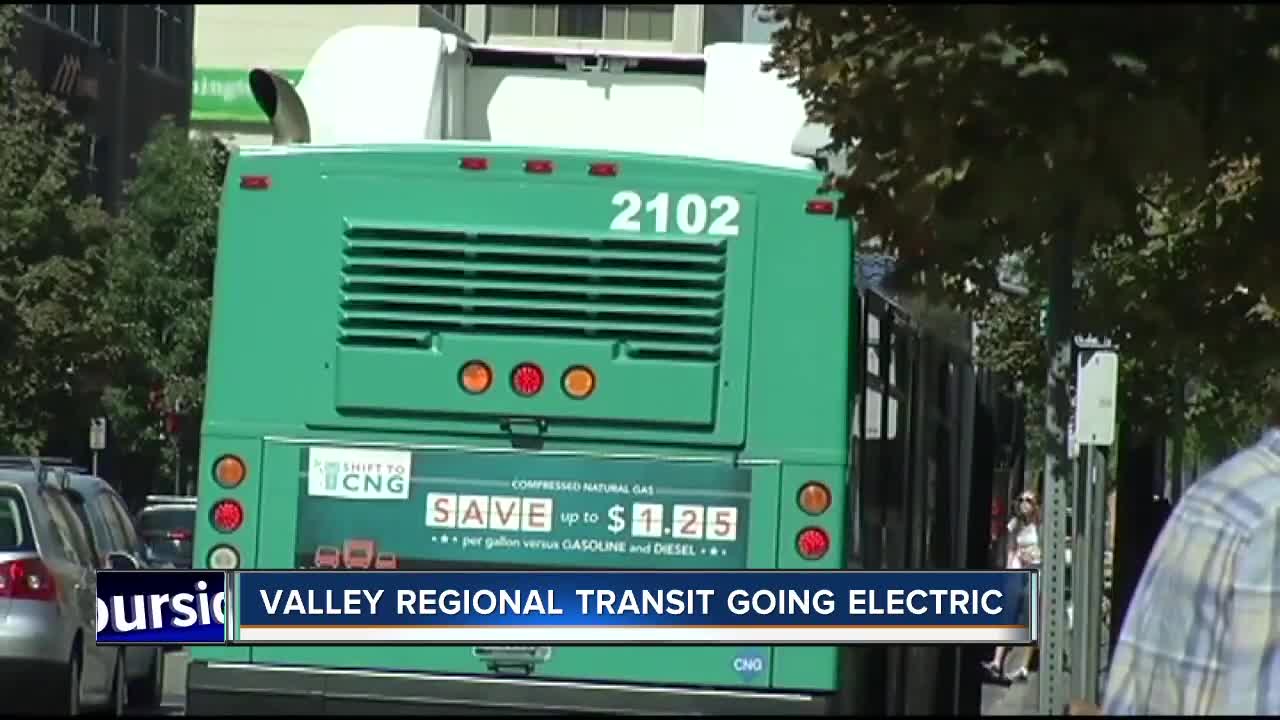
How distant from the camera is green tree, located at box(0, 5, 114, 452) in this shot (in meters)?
35.2

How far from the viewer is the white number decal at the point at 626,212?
38.4 ft

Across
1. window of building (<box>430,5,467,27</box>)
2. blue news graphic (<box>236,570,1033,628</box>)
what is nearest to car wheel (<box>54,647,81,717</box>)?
blue news graphic (<box>236,570,1033,628</box>)

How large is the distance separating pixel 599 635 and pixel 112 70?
58.4m

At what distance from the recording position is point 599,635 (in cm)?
1098

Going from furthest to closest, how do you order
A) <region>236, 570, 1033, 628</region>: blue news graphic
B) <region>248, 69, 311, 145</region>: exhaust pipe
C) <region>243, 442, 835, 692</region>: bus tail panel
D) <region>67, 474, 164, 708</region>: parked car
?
<region>67, 474, 164, 708</region>: parked car
<region>248, 69, 311, 145</region>: exhaust pipe
<region>243, 442, 835, 692</region>: bus tail panel
<region>236, 570, 1033, 628</region>: blue news graphic

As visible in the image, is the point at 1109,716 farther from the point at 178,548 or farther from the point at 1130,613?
the point at 178,548

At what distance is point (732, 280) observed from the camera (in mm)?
11625

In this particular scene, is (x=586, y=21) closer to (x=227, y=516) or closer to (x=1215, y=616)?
(x=227, y=516)

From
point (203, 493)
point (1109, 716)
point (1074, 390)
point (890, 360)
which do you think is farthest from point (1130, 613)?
point (1074, 390)

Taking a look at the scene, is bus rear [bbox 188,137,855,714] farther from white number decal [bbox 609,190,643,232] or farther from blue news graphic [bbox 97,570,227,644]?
blue news graphic [bbox 97,570,227,644]

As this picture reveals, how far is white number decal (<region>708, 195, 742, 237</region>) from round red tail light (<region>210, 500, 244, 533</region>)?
2216mm

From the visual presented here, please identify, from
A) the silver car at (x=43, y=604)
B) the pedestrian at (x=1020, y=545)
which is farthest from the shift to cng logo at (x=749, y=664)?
the pedestrian at (x=1020, y=545)

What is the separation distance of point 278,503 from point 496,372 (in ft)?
3.35

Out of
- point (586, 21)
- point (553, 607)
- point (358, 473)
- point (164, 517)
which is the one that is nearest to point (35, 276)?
point (164, 517)
